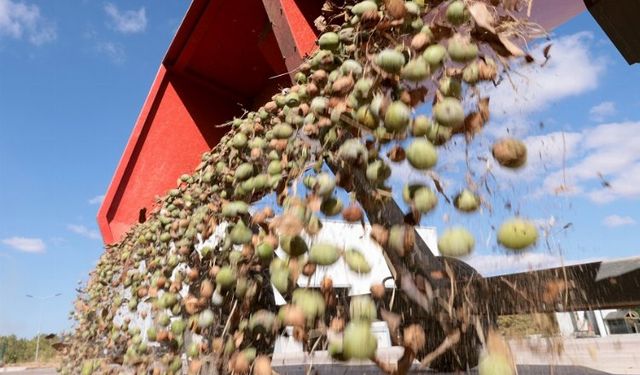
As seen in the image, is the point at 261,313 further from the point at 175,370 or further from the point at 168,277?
the point at 168,277

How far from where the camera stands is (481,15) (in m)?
0.67

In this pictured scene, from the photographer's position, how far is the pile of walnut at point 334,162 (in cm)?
65

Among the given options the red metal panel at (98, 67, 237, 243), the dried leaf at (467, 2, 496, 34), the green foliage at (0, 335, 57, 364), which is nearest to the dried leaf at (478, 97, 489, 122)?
the dried leaf at (467, 2, 496, 34)

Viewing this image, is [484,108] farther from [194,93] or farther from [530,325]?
[194,93]

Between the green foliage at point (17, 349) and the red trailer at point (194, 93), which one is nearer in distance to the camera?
the red trailer at point (194, 93)

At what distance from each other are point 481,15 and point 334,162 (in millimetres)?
350

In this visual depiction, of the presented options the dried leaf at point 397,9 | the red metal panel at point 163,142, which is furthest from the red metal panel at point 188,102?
the dried leaf at point 397,9

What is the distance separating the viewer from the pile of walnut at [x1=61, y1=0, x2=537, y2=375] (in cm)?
65

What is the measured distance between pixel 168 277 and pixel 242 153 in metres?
0.57

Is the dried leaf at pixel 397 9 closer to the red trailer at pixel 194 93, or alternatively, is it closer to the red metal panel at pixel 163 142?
the red trailer at pixel 194 93

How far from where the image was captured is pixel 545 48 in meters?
0.74

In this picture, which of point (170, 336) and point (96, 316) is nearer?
point (170, 336)

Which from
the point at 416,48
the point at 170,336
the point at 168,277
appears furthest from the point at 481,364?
the point at 168,277

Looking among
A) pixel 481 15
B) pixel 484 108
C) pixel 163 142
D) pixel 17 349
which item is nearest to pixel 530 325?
pixel 484 108
